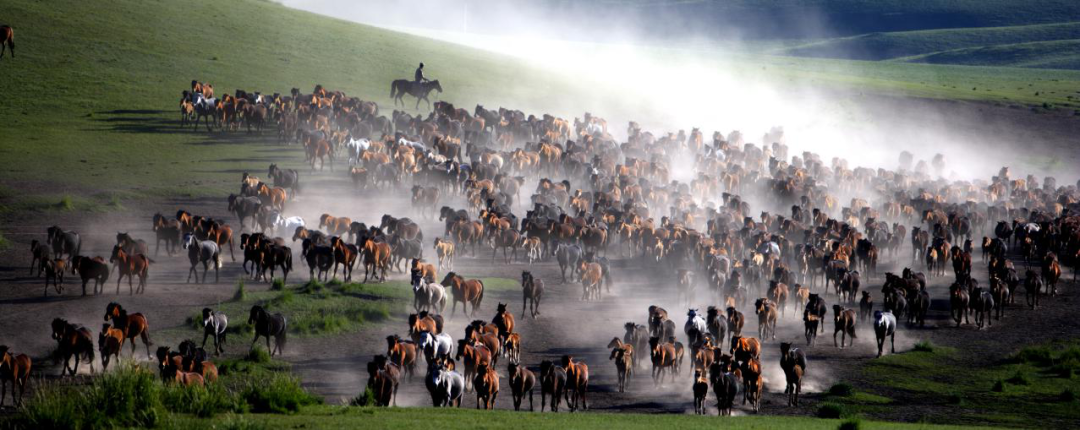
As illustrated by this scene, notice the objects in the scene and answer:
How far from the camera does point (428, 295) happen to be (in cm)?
2803

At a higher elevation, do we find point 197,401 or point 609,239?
point 609,239

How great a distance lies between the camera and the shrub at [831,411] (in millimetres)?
21594

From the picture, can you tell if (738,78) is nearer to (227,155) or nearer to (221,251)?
(227,155)

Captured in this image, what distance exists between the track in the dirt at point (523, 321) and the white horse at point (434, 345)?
817 millimetres

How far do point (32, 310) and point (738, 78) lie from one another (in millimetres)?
85572

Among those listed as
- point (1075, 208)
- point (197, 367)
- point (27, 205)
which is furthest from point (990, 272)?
point (27, 205)

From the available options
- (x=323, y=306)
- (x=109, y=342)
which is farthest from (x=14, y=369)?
(x=323, y=306)

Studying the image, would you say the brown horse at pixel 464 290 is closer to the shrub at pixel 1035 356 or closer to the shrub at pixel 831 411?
the shrub at pixel 831 411

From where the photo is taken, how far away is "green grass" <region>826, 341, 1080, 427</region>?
893 inches

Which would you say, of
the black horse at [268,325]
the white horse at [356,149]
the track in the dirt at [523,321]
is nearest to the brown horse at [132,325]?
the track in the dirt at [523,321]

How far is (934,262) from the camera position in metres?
39.0

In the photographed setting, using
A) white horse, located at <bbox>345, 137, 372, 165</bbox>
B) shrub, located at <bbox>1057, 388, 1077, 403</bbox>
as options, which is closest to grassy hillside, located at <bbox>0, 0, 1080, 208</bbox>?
white horse, located at <bbox>345, 137, 372, 165</bbox>

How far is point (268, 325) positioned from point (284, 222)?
13.3 metres

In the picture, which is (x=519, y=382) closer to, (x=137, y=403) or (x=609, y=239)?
(x=137, y=403)
